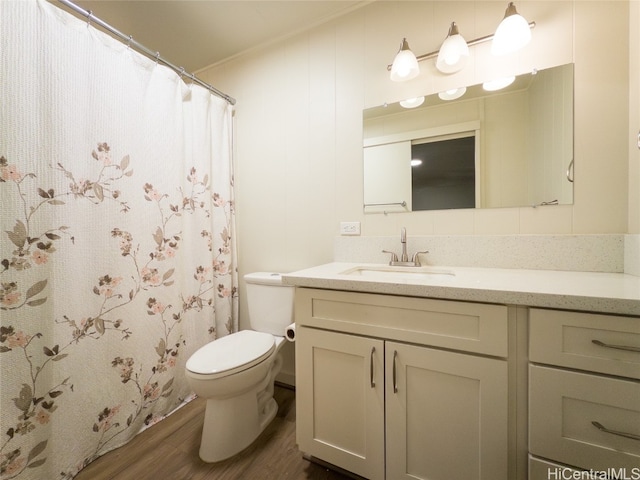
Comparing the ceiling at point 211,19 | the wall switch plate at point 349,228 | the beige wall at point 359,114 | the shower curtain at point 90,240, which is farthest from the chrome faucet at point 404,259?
the ceiling at point 211,19

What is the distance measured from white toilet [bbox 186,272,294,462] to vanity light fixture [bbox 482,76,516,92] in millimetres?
1607

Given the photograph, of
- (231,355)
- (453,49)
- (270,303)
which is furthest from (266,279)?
(453,49)

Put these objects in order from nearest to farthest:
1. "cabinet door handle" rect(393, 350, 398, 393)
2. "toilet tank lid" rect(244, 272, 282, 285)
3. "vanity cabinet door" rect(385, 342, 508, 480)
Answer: "vanity cabinet door" rect(385, 342, 508, 480) → "cabinet door handle" rect(393, 350, 398, 393) → "toilet tank lid" rect(244, 272, 282, 285)

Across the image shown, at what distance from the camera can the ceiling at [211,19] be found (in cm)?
140

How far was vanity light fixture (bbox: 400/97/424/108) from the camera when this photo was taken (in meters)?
1.30

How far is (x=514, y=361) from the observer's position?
735 millimetres

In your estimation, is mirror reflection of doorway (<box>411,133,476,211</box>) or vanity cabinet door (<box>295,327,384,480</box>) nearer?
vanity cabinet door (<box>295,327,384,480</box>)

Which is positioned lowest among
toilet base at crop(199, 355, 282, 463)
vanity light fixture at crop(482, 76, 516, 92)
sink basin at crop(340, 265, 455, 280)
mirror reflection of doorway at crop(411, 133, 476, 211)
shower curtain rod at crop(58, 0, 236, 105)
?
toilet base at crop(199, 355, 282, 463)

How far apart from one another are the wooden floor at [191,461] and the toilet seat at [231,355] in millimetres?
410

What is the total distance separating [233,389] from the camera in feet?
3.62

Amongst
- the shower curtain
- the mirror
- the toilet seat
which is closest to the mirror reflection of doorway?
the mirror

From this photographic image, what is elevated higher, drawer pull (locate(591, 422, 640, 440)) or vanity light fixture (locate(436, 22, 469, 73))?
vanity light fixture (locate(436, 22, 469, 73))

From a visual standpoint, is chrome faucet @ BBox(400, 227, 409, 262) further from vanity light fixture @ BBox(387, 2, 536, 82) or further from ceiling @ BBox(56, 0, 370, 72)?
ceiling @ BBox(56, 0, 370, 72)

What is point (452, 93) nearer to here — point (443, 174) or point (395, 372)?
point (443, 174)
